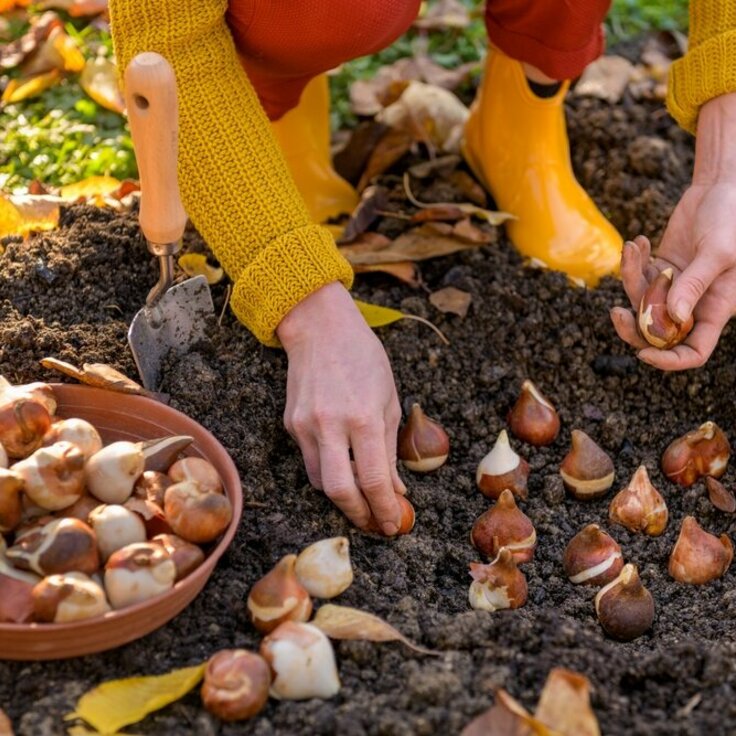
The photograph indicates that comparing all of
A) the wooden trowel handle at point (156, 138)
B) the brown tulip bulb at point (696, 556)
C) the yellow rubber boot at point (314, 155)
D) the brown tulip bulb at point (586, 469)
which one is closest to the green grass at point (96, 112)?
the yellow rubber boot at point (314, 155)

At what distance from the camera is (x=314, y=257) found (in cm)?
152

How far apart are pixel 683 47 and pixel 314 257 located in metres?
1.50

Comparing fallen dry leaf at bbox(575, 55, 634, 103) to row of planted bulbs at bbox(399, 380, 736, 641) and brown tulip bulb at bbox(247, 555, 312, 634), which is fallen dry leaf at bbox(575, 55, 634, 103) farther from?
brown tulip bulb at bbox(247, 555, 312, 634)

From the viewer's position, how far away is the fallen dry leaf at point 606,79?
2416 mm

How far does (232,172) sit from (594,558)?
72 centimetres

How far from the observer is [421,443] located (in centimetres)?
162

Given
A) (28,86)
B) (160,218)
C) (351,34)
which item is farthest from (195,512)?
(28,86)

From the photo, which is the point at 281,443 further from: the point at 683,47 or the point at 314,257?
the point at 683,47

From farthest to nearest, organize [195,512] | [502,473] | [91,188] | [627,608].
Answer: [91,188] → [502,473] → [627,608] → [195,512]

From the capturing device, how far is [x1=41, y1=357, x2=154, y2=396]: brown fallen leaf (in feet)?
4.69

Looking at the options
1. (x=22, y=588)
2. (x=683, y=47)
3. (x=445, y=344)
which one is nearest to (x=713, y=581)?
(x=445, y=344)

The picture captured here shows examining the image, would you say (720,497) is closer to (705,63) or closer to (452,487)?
(452,487)

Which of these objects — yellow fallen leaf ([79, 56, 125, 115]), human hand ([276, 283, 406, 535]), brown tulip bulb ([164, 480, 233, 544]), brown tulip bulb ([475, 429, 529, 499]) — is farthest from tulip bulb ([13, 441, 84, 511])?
yellow fallen leaf ([79, 56, 125, 115])

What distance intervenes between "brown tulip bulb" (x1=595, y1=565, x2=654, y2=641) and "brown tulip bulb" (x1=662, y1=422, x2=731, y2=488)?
1.09ft
